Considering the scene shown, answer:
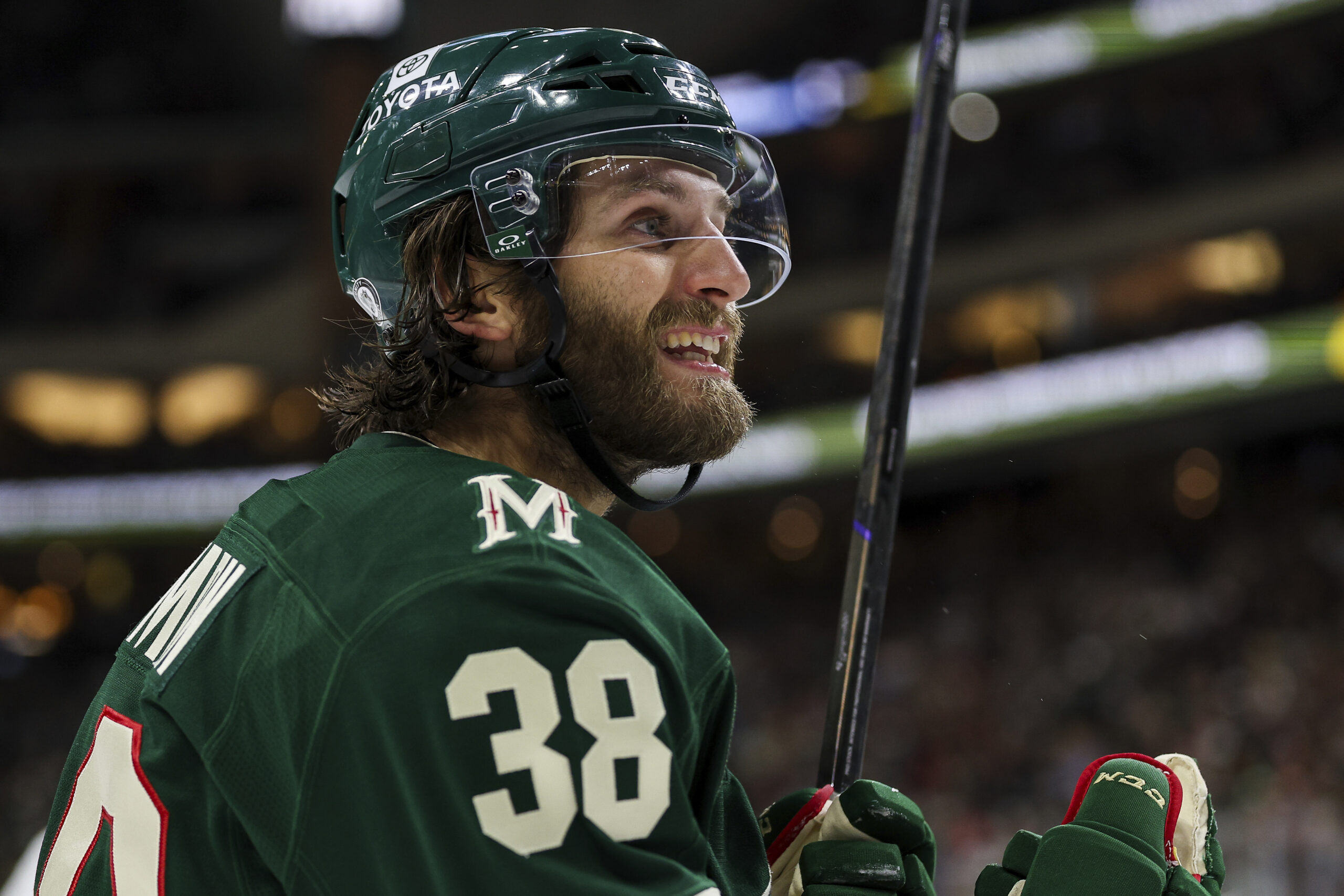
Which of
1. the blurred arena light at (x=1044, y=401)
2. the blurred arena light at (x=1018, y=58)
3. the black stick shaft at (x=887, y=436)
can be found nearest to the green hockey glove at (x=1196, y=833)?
the black stick shaft at (x=887, y=436)

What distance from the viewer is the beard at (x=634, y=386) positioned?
1.61 m

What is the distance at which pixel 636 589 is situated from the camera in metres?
1.19

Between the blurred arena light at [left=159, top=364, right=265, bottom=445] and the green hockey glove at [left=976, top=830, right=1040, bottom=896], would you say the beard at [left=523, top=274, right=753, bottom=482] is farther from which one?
the blurred arena light at [left=159, top=364, right=265, bottom=445]

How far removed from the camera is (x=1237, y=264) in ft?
47.7

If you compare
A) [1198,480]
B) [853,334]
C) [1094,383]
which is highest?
[853,334]

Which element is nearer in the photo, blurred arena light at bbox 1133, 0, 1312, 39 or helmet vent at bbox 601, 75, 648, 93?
helmet vent at bbox 601, 75, 648, 93

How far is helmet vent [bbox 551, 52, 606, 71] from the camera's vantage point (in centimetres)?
171

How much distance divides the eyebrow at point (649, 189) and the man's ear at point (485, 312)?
18cm

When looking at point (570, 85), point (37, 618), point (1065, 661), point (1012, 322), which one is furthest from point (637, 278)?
point (37, 618)

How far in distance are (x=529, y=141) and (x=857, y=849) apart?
97cm

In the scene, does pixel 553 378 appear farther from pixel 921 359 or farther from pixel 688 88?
pixel 921 359

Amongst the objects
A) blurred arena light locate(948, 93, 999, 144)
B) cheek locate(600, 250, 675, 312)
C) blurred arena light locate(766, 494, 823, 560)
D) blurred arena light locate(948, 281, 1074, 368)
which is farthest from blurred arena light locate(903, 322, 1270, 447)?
cheek locate(600, 250, 675, 312)

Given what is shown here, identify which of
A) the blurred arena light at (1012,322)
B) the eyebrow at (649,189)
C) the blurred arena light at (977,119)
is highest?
the blurred arena light at (977,119)

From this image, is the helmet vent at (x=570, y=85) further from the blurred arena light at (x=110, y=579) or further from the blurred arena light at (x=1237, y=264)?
the blurred arena light at (x=110, y=579)
